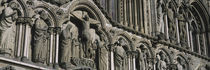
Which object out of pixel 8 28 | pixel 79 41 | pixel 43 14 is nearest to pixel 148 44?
pixel 79 41

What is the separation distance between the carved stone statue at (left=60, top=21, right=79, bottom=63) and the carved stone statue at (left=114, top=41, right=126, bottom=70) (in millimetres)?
1478

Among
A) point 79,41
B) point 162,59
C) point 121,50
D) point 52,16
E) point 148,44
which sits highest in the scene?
point 52,16

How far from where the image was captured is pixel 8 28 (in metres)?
9.35

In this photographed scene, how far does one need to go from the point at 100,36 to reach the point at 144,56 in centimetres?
199

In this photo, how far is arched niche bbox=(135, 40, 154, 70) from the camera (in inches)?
500

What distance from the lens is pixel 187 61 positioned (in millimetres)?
14680

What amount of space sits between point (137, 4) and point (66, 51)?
4.25m

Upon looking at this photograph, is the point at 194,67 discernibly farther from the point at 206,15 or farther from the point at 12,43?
the point at 12,43

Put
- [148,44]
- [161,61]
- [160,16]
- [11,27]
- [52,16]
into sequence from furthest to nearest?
[160,16], [161,61], [148,44], [52,16], [11,27]

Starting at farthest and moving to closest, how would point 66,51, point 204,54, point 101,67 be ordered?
1. point 204,54
2. point 101,67
3. point 66,51

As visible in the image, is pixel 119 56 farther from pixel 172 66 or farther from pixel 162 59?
pixel 172 66

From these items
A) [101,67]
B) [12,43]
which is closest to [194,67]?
[101,67]

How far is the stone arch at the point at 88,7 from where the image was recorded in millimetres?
11039

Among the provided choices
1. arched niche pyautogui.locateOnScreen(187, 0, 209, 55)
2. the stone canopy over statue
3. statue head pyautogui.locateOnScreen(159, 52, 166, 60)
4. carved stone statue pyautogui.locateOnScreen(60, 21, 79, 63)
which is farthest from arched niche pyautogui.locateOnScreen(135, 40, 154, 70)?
arched niche pyautogui.locateOnScreen(187, 0, 209, 55)
